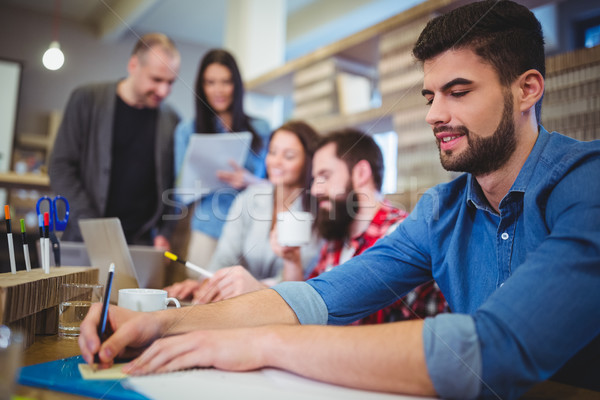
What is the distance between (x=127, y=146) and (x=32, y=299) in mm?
1625

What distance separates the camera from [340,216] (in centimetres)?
178

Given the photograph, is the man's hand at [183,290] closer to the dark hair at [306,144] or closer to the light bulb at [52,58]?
the dark hair at [306,144]

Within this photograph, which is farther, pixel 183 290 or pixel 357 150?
pixel 357 150

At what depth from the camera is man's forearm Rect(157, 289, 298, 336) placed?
0.74 m

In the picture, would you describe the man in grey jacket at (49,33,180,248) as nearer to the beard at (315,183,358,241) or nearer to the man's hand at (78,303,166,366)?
the beard at (315,183,358,241)

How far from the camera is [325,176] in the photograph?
5.97 feet

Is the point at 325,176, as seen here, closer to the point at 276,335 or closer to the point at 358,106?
the point at 358,106

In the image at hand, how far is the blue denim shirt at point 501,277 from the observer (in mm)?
576

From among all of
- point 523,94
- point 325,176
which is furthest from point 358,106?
point 523,94

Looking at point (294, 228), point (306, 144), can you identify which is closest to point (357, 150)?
point (306, 144)

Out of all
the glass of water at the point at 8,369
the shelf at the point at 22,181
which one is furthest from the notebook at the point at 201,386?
the shelf at the point at 22,181

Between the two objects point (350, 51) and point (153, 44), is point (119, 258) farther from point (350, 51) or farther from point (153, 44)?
point (350, 51)

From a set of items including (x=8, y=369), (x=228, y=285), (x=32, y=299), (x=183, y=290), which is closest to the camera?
(x=8, y=369)

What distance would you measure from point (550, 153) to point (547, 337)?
355 millimetres
